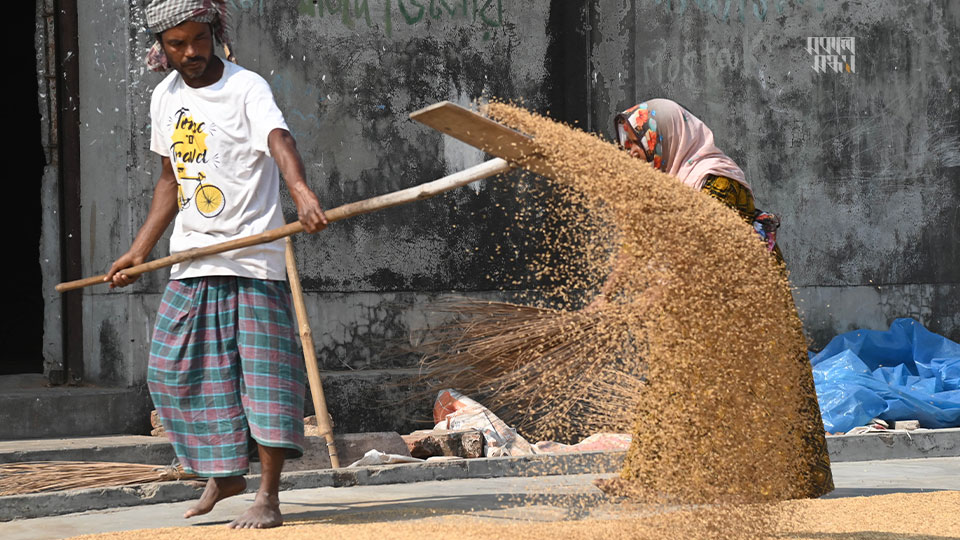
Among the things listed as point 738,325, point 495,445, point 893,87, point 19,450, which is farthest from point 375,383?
point 893,87

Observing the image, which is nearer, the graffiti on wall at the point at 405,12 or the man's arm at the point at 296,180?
the man's arm at the point at 296,180

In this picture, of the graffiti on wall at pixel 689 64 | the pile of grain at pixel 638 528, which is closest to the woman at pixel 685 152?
the pile of grain at pixel 638 528

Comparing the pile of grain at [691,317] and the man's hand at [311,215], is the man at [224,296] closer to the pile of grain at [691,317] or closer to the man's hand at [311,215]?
the man's hand at [311,215]

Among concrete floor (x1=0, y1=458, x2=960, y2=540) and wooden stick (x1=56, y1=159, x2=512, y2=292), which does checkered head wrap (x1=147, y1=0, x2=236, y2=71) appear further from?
concrete floor (x1=0, y1=458, x2=960, y2=540)

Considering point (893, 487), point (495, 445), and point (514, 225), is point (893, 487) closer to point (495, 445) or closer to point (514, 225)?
point (495, 445)

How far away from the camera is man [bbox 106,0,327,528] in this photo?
12.8ft

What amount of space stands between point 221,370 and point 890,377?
171 inches

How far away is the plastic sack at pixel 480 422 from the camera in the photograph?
590 cm

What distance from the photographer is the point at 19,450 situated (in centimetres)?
516

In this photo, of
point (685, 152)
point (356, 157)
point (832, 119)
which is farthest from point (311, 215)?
point (832, 119)

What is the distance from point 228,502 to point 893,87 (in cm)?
539

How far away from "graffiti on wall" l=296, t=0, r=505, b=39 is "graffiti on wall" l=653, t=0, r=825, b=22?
1.10 m

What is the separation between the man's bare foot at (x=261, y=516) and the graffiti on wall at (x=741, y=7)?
15.2 ft

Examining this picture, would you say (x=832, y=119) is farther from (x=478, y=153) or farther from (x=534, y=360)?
(x=534, y=360)
